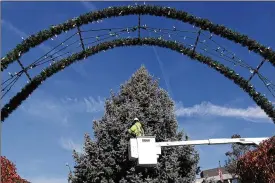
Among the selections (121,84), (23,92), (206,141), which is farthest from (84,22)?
(121,84)

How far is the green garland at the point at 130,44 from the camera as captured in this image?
655 inches

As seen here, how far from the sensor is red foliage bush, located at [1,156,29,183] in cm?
1534

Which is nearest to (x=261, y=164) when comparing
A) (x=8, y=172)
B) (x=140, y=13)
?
(x=140, y=13)

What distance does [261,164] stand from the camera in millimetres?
13375

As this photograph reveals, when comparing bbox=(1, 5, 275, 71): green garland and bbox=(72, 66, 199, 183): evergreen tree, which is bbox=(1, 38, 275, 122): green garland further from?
bbox=(72, 66, 199, 183): evergreen tree

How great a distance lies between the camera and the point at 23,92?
17.0 m

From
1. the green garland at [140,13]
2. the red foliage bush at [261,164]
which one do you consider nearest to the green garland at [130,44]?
the green garland at [140,13]

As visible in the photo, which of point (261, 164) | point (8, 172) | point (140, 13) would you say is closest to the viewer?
point (261, 164)

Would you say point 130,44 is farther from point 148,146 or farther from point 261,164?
point 261,164

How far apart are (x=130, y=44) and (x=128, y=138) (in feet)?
36.0

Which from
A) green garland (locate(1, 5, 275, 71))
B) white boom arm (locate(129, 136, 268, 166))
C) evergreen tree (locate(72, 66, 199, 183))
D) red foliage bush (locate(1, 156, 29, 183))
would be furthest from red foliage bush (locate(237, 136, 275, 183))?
evergreen tree (locate(72, 66, 199, 183))

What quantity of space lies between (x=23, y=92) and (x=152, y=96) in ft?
47.8

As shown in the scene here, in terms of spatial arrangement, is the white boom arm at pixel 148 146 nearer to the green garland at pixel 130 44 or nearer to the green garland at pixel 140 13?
the green garland at pixel 130 44

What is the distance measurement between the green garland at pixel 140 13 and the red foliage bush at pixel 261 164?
145 inches
